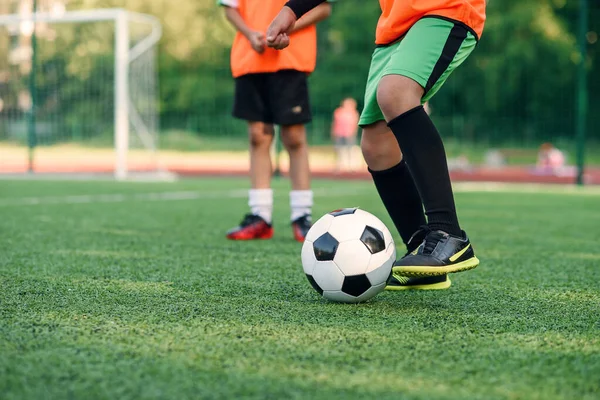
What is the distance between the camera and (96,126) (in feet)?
51.6

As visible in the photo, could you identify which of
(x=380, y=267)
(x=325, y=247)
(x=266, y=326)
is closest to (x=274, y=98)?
(x=325, y=247)

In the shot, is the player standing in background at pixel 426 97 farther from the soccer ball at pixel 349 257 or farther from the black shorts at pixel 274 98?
the black shorts at pixel 274 98

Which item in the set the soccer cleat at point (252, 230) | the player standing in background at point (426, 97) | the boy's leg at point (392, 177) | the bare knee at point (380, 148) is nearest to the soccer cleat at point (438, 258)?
the player standing in background at point (426, 97)

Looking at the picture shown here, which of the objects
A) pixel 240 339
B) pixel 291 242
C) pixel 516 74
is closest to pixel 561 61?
pixel 516 74

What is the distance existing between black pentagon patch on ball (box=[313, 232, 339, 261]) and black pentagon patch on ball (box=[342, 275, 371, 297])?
105mm

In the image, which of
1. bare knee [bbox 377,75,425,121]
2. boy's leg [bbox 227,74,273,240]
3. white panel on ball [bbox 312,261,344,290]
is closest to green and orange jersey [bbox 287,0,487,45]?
bare knee [bbox 377,75,425,121]

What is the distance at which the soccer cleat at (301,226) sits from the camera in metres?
4.52

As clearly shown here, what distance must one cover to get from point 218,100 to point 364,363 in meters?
34.4

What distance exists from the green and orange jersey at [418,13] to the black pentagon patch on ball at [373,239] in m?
0.74

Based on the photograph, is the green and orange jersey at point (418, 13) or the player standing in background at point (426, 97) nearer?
the player standing in background at point (426, 97)

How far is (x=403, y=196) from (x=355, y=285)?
2.09 feet

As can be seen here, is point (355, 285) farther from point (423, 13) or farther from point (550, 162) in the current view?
point (550, 162)

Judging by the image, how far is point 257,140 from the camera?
4688 mm

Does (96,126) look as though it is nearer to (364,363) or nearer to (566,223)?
(566,223)
